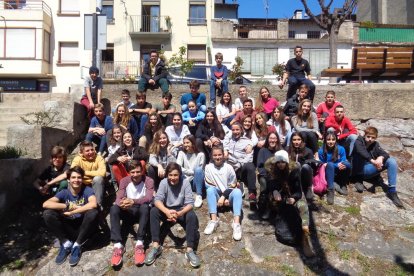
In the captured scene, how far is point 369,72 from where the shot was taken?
10.6 m

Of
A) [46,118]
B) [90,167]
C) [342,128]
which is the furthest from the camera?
[46,118]

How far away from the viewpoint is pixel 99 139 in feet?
24.4

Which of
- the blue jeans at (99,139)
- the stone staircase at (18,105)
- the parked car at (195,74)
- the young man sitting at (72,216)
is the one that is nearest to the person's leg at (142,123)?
the blue jeans at (99,139)

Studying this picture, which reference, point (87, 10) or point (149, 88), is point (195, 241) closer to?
point (149, 88)

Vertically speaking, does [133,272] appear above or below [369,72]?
below

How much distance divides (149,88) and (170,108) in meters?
1.58

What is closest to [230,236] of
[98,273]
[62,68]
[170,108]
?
[98,273]

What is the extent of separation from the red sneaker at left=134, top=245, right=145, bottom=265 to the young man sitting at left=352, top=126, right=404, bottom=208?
12.7 feet

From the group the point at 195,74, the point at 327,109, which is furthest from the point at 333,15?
the point at 327,109

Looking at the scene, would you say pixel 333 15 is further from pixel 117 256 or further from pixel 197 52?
pixel 117 256

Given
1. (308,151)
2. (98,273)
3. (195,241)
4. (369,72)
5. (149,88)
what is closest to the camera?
(98,273)

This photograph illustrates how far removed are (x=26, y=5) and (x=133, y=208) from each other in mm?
24249

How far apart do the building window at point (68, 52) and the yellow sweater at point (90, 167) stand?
21243 millimetres

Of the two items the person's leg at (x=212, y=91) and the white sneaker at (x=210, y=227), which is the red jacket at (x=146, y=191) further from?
the person's leg at (x=212, y=91)
